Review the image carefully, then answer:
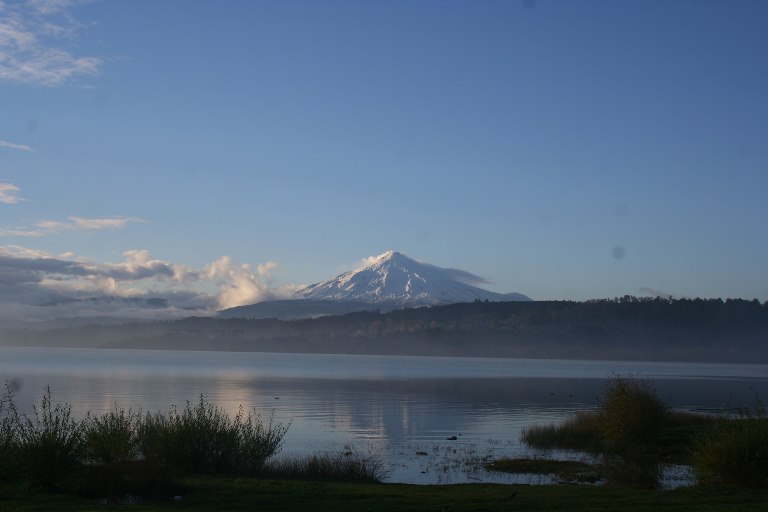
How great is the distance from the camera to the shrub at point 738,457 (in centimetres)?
2847

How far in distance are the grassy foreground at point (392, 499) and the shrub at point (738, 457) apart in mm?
1704

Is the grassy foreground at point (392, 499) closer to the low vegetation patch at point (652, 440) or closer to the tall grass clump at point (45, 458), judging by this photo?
the tall grass clump at point (45, 458)

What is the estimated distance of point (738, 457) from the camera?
28.8 meters

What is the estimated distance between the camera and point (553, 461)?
1645 inches

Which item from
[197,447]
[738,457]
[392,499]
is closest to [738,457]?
[738,457]

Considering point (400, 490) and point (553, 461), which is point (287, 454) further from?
point (400, 490)

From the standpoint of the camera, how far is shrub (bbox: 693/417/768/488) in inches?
1121

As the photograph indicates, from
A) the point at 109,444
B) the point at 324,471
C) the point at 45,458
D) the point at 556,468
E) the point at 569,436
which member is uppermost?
the point at 45,458

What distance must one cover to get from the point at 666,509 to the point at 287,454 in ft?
80.2

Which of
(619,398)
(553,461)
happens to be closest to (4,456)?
(553,461)

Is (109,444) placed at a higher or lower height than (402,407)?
higher

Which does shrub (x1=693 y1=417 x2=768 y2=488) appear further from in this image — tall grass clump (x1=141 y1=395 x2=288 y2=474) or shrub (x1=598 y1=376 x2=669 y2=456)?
shrub (x1=598 y1=376 x2=669 y2=456)

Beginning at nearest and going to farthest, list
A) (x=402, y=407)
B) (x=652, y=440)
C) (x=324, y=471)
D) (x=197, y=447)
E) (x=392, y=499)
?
(x=392, y=499), (x=197, y=447), (x=324, y=471), (x=652, y=440), (x=402, y=407)

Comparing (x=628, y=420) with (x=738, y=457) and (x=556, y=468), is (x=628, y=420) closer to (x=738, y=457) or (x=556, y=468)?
(x=556, y=468)
